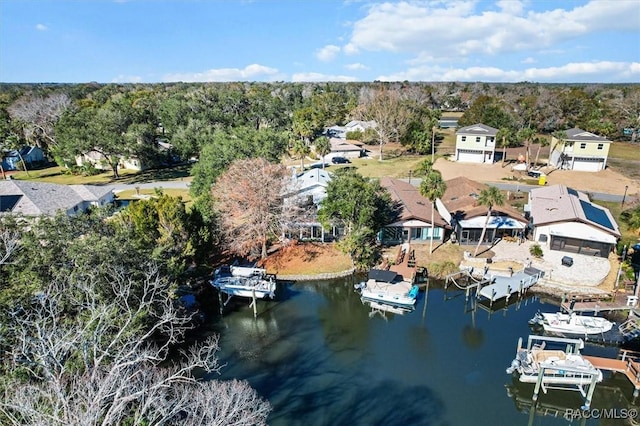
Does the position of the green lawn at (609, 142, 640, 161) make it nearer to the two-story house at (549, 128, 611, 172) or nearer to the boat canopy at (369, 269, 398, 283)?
the two-story house at (549, 128, 611, 172)

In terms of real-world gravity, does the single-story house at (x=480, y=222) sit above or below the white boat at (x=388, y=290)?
above

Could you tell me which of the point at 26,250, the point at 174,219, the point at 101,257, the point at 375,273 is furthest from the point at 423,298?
the point at 26,250

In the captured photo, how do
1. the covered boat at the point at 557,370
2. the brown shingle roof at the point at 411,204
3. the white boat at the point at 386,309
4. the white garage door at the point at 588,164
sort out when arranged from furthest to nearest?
the white garage door at the point at 588,164
the brown shingle roof at the point at 411,204
the white boat at the point at 386,309
the covered boat at the point at 557,370

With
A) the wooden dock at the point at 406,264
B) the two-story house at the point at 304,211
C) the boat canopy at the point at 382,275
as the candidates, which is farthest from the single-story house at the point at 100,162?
the boat canopy at the point at 382,275

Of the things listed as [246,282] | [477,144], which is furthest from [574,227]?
[477,144]

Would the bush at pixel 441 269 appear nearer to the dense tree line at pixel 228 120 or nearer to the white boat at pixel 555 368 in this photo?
the white boat at pixel 555 368

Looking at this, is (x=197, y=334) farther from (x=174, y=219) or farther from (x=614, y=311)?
(x=614, y=311)

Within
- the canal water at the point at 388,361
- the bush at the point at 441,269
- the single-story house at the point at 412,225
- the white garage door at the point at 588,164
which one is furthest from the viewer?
the white garage door at the point at 588,164
